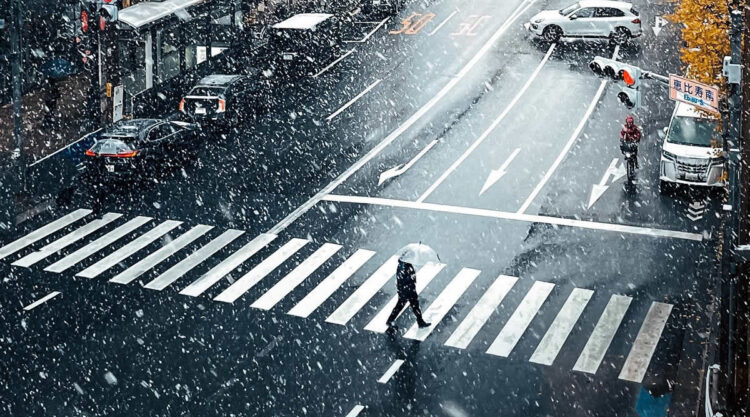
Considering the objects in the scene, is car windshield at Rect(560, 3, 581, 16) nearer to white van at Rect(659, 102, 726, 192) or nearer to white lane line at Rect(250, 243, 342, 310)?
white van at Rect(659, 102, 726, 192)

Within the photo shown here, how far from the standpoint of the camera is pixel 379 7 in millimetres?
42500

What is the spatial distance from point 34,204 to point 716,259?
1648 cm

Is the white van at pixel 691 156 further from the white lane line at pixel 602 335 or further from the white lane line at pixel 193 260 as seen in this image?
the white lane line at pixel 193 260

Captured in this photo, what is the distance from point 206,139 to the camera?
30.3 metres

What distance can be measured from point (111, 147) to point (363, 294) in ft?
31.8

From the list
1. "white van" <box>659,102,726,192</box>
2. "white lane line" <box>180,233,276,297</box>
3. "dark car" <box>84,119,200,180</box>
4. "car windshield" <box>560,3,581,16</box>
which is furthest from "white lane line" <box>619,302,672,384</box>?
"car windshield" <box>560,3,581,16</box>

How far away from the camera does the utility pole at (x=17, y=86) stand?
24078 mm

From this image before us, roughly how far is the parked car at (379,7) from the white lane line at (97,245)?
2069 cm

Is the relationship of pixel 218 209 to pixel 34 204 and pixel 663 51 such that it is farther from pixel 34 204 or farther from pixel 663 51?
pixel 663 51

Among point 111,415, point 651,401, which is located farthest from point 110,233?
point 651,401

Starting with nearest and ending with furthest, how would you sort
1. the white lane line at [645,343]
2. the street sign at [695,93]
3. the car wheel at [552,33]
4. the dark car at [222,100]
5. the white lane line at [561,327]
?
the street sign at [695,93] → the white lane line at [645,343] → the white lane line at [561,327] → the dark car at [222,100] → the car wheel at [552,33]

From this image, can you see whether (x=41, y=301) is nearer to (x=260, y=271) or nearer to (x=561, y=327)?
(x=260, y=271)

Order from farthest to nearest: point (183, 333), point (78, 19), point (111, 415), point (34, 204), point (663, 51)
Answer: point (663, 51) < point (78, 19) < point (34, 204) < point (183, 333) < point (111, 415)

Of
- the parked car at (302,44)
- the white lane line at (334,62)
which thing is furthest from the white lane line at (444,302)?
the parked car at (302,44)
